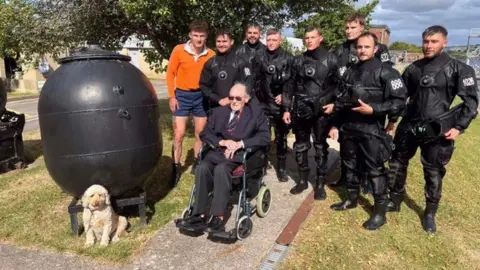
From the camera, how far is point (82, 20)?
25.0 ft

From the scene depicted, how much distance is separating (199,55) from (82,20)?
3860 millimetres

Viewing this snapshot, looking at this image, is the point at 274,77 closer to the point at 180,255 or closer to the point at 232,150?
the point at 232,150

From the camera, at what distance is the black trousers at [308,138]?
4672mm

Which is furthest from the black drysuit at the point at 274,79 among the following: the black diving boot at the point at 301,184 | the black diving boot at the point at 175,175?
the black diving boot at the point at 175,175

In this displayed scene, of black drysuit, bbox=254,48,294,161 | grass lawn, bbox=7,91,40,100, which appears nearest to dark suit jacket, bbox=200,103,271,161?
black drysuit, bbox=254,48,294,161

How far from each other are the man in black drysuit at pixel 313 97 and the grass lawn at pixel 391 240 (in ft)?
2.27

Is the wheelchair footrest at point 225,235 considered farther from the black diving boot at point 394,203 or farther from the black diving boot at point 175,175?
the black diving boot at point 394,203

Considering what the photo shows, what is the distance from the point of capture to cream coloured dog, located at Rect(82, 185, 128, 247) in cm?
350

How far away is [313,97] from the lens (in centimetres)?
445

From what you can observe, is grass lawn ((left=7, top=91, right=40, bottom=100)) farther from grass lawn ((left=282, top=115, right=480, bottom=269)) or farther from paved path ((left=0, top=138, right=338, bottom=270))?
grass lawn ((left=282, top=115, right=480, bottom=269))

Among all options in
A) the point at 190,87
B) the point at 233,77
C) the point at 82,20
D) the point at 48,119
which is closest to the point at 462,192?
the point at 233,77

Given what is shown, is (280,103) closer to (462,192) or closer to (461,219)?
(461,219)

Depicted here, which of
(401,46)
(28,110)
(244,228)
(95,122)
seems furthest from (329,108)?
(401,46)

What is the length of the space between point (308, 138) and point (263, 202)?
1.08 m
